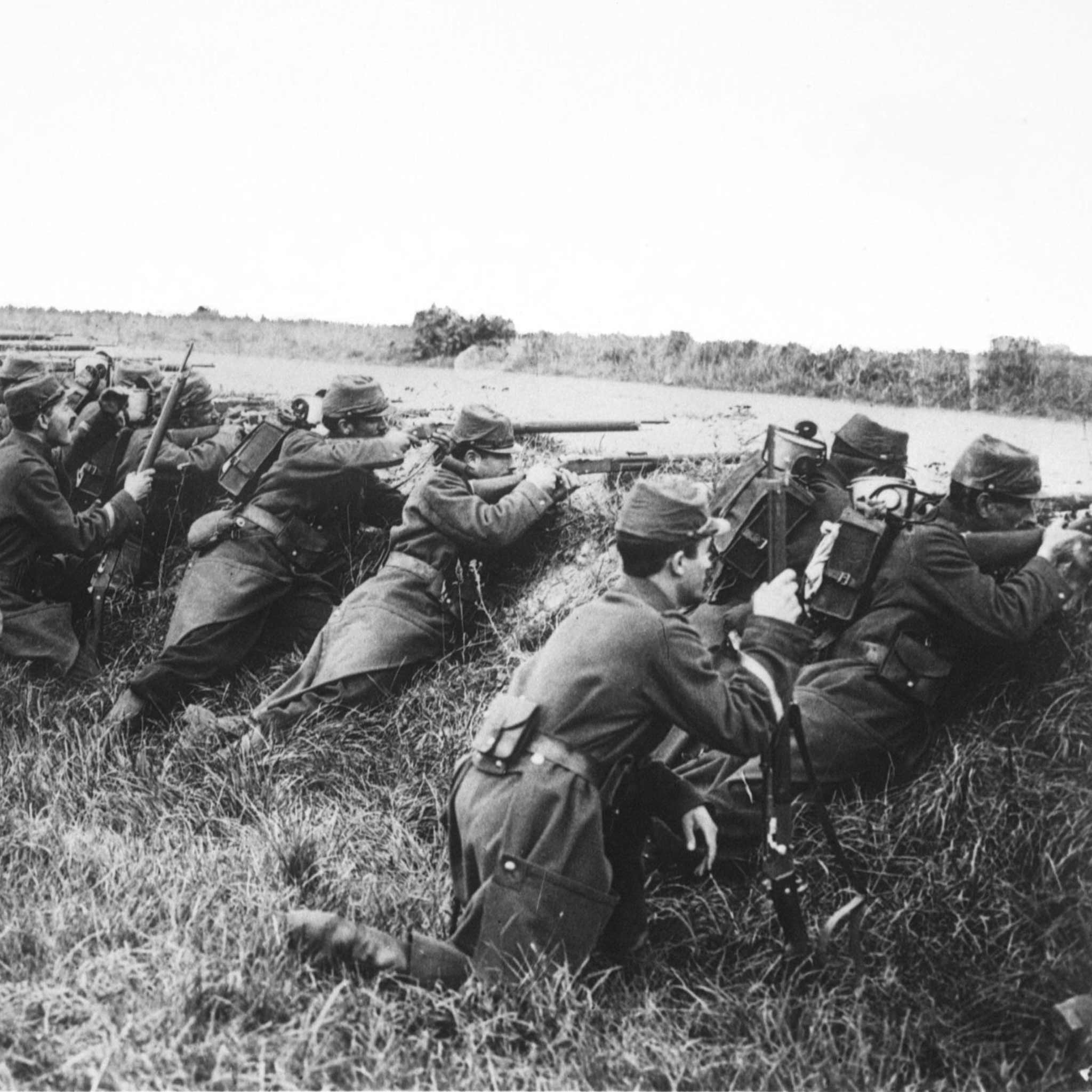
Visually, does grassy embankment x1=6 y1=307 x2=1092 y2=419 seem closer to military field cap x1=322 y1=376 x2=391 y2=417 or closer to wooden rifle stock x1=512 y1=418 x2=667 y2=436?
wooden rifle stock x1=512 y1=418 x2=667 y2=436

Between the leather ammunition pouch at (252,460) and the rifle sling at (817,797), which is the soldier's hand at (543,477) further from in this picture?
the rifle sling at (817,797)

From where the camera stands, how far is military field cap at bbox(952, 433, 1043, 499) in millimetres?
4652

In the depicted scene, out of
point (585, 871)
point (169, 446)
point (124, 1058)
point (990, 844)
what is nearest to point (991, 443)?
point (990, 844)

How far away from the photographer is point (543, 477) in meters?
6.56

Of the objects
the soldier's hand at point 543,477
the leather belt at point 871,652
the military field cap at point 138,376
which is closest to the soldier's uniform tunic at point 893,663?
the leather belt at point 871,652

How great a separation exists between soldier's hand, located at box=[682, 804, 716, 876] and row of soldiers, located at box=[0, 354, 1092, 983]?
0.01m

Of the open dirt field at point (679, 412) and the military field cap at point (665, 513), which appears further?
the open dirt field at point (679, 412)

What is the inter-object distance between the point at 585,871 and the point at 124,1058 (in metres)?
1.42

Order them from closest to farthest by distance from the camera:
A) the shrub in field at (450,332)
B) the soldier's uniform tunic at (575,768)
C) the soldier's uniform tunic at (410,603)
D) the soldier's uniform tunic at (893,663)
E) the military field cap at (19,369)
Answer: the soldier's uniform tunic at (575,768) < the soldier's uniform tunic at (893,663) < the soldier's uniform tunic at (410,603) < the military field cap at (19,369) < the shrub in field at (450,332)

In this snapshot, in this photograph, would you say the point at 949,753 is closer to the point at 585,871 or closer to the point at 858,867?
the point at 858,867

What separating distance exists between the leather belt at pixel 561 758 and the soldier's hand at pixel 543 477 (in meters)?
2.96

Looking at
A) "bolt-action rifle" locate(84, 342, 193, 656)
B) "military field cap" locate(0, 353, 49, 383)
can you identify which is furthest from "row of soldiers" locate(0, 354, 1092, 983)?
"military field cap" locate(0, 353, 49, 383)

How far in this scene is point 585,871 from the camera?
3.64 meters

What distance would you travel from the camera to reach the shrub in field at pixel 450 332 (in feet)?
42.3
